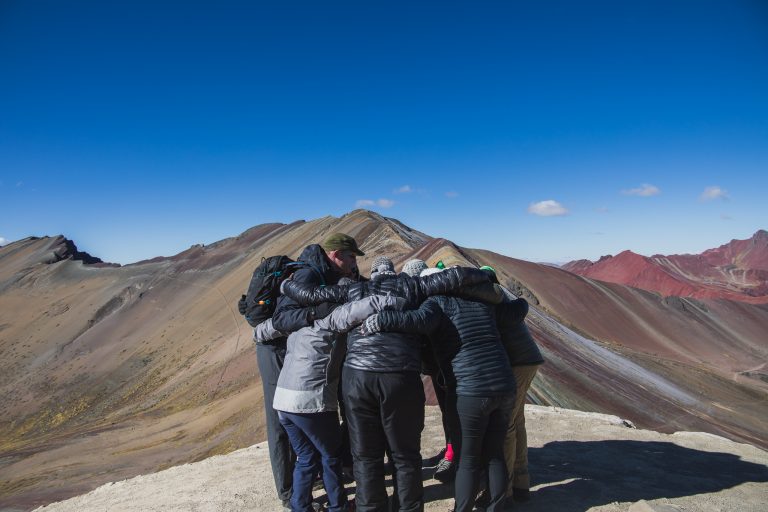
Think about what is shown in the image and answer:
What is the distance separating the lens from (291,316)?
3.26 m

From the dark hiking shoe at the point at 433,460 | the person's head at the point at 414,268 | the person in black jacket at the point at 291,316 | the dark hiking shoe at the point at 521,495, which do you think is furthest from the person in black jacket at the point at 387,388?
the dark hiking shoe at the point at 433,460

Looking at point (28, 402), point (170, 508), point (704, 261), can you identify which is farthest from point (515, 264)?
point (704, 261)

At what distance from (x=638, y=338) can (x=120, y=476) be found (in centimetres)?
1950

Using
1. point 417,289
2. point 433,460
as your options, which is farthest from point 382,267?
point 433,460

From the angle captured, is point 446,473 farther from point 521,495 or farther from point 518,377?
point 518,377

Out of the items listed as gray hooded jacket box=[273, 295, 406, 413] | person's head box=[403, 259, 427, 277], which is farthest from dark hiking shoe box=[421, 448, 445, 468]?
person's head box=[403, 259, 427, 277]

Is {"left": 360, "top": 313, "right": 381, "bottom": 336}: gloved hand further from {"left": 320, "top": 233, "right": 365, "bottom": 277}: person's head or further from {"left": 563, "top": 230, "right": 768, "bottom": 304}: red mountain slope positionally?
{"left": 563, "top": 230, "right": 768, "bottom": 304}: red mountain slope

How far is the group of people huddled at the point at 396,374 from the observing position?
2904mm

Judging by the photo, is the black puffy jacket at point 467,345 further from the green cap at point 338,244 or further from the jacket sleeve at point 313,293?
the green cap at point 338,244

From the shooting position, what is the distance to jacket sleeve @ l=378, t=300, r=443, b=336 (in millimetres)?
2879

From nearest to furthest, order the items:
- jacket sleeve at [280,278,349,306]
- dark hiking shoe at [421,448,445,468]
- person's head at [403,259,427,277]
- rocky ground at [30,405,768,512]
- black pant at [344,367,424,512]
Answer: black pant at [344,367,424,512], jacket sleeve at [280,278,349,306], person's head at [403,259,427,277], rocky ground at [30,405,768,512], dark hiking shoe at [421,448,445,468]

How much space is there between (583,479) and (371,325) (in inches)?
104

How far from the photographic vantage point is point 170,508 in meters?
4.16

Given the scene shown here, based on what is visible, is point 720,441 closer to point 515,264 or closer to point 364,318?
point 364,318
